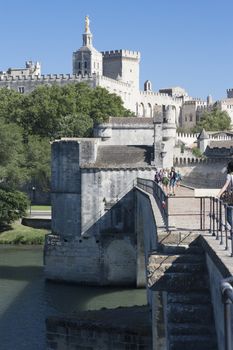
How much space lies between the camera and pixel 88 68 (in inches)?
4904

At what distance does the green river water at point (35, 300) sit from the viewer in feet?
83.0

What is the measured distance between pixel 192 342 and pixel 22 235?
43.6 meters

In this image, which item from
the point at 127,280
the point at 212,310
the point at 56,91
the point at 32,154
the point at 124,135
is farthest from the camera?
the point at 56,91

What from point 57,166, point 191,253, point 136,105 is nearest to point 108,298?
point 57,166

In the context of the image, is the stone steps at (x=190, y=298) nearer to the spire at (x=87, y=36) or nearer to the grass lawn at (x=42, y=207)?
the grass lawn at (x=42, y=207)

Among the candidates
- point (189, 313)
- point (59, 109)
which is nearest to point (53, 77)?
point (59, 109)

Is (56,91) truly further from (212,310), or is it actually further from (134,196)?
(212,310)

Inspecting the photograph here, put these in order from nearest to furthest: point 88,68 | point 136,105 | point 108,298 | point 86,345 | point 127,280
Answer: point 86,345 < point 108,298 < point 127,280 < point 136,105 < point 88,68

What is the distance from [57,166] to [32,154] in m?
26.3

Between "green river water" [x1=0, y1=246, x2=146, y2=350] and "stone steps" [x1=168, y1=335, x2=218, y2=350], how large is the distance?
47.2ft

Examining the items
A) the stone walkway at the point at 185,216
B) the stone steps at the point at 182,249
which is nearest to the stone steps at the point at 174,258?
the stone steps at the point at 182,249

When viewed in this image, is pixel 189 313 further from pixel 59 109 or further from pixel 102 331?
pixel 59 109

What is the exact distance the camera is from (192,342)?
32.6 feet

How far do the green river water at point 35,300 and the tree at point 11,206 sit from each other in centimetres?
1209
